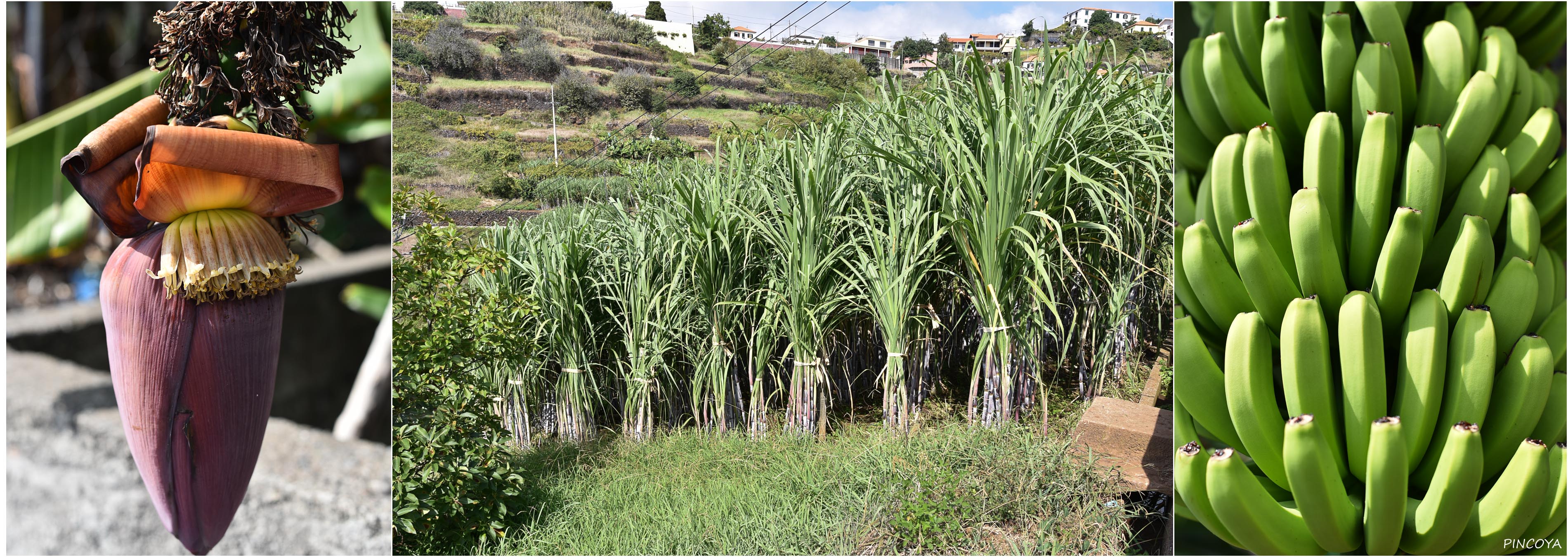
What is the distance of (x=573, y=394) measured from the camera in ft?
9.30

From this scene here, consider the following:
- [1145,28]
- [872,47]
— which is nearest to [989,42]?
[1145,28]

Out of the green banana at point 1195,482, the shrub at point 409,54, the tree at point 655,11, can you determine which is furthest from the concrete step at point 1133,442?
the shrub at point 409,54

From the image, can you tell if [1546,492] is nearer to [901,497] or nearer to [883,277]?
[901,497]

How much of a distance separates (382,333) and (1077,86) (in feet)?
6.04

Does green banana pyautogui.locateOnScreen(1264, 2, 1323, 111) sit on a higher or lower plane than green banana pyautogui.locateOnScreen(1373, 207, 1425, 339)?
higher

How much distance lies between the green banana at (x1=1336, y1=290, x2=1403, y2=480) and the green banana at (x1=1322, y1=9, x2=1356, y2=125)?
22cm

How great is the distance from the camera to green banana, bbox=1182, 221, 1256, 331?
88 centimetres

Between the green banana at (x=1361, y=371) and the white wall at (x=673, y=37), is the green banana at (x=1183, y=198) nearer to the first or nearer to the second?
the green banana at (x=1361, y=371)

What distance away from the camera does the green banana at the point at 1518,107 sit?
83 cm

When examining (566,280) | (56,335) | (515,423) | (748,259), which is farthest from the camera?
(515,423)

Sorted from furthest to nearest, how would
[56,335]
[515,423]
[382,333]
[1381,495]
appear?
[515,423] < [382,333] < [56,335] < [1381,495]

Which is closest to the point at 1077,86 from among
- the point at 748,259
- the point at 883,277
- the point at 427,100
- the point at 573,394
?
the point at 883,277

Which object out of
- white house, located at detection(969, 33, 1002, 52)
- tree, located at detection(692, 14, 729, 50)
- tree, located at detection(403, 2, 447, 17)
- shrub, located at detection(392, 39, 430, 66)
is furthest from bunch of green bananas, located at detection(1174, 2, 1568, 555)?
tree, located at detection(403, 2, 447, 17)

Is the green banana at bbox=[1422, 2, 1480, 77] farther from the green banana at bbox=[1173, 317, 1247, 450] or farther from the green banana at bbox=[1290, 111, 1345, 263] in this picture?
the green banana at bbox=[1173, 317, 1247, 450]
